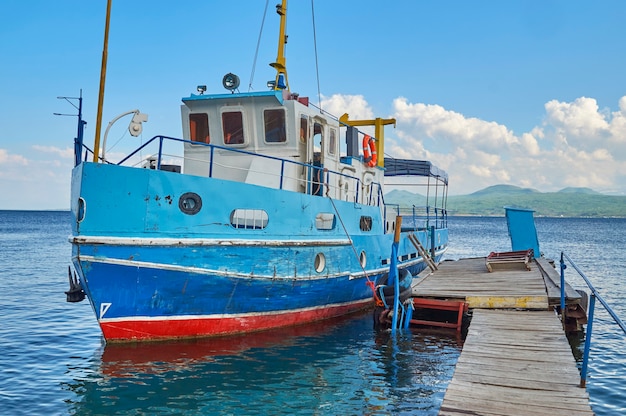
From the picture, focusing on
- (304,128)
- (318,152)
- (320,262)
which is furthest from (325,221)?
(304,128)

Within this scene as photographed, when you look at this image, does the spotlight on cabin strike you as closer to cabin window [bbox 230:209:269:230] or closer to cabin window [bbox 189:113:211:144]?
cabin window [bbox 189:113:211:144]

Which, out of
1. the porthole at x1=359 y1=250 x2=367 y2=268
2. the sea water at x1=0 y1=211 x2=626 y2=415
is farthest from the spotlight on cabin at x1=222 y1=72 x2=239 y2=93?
the sea water at x1=0 y1=211 x2=626 y2=415

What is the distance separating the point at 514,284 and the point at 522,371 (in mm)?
5828

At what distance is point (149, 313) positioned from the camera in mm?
9414

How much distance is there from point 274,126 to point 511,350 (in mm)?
7120

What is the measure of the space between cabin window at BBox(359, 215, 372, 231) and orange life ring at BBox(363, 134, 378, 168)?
6.57 ft

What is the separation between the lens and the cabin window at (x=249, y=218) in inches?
393

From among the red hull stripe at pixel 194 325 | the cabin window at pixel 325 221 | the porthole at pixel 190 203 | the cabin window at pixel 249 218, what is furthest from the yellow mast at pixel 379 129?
the porthole at pixel 190 203

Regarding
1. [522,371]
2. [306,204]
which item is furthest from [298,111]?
[522,371]

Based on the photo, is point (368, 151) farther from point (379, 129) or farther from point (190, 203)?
point (190, 203)

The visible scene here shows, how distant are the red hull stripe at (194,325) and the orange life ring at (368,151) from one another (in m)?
4.95

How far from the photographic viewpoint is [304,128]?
41.3 feet

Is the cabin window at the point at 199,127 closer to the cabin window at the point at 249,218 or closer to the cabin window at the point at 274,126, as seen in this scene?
the cabin window at the point at 274,126

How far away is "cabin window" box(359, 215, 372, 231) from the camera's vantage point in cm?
1346
